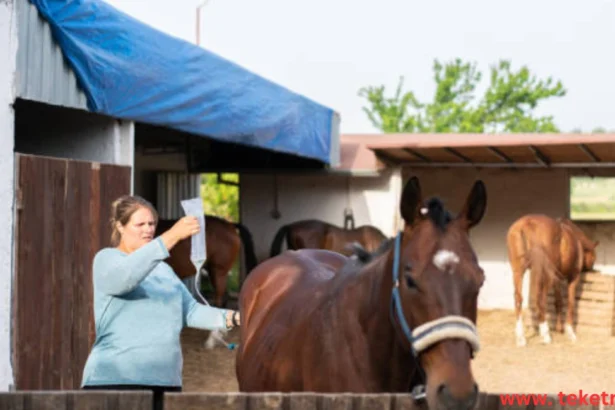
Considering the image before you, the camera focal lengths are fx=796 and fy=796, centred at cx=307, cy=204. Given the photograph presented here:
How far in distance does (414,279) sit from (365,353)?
1.65 ft

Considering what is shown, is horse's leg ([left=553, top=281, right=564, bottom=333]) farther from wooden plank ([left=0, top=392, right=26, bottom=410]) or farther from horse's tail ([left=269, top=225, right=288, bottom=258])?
wooden plank ([left=0, top=392, right=26, bottom=410])

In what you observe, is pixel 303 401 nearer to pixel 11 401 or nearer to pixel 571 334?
pixel 11 401

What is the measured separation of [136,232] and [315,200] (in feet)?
33.1

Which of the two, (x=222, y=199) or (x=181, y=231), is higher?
(x=222, y=199)

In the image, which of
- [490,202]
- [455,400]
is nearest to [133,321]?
[455,400]

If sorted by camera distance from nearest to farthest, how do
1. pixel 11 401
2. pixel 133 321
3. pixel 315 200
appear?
pixel 11 401
pixel 133 321
pixel 315 200

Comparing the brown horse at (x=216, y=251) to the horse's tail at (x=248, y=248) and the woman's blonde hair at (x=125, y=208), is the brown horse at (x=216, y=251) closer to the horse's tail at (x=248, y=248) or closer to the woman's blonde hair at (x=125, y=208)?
the horse's tail at (x=248, y=248)

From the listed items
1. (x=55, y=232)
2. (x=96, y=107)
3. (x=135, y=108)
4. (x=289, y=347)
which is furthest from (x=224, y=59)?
(x=289, y=347)

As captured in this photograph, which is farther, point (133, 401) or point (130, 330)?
point (130, 330)

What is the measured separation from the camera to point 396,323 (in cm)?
257

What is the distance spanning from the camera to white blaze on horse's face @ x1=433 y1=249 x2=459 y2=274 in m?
2.34

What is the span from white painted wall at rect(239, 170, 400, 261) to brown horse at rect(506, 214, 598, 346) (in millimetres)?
2251

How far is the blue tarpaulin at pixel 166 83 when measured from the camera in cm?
530

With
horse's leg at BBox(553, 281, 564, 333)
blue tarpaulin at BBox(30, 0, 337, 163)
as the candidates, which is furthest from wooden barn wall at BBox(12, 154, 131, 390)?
horse's leg at BBox(553, 281, 564, 333)
